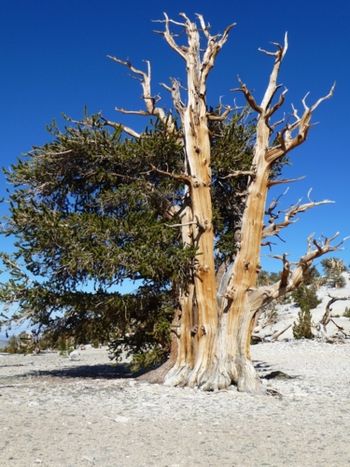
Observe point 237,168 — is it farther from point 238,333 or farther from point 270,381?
point 270,381

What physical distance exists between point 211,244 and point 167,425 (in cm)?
437

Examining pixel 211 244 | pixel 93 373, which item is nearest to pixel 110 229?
pixel 211 244

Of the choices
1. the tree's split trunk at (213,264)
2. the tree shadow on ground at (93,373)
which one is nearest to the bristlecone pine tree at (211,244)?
the tree's split trunk at (213,264)

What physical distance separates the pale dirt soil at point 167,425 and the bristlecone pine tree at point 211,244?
75 centimetres

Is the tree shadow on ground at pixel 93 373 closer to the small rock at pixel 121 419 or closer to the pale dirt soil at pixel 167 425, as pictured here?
the pale dirt soil at pixel 167 425

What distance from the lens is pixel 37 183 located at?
10.4 metres

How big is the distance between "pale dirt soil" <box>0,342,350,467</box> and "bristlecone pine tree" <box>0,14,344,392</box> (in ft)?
2.46

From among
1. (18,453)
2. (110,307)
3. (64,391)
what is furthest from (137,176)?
(18,453)

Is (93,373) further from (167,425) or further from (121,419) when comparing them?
(167,425)

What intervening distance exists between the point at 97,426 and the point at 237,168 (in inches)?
257

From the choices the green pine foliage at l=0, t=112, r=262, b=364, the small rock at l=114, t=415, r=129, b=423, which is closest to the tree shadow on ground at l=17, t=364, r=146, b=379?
the green pine foliage at l=0, t=112, r=262, b=364

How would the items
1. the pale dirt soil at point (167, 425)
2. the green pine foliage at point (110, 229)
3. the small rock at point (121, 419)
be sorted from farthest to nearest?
the green pine foliage at point (110, 229) < the small rock at point (121, 419) < the pale dirt soil at point (167, 425)

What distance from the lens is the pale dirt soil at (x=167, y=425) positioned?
175 inches

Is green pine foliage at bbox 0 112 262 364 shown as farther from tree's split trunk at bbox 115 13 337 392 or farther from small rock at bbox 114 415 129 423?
small rock at bbox 114 415 129 423
